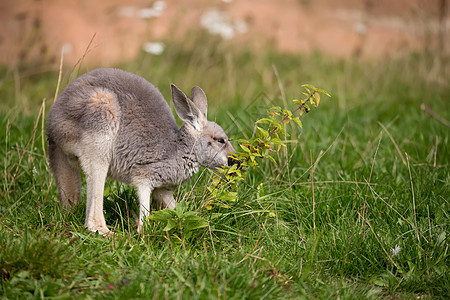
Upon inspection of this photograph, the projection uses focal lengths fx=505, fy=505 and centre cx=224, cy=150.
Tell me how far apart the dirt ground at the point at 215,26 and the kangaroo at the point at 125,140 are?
303 cm

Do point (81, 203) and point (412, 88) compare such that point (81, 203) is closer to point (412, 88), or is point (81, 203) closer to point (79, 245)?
point (79, 245)

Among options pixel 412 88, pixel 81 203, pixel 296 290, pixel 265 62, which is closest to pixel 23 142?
pixel 81 203

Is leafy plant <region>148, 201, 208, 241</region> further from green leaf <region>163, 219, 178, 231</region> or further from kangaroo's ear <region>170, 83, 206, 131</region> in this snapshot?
kangaroo's ear <region>170, 83, 206, 131</region>

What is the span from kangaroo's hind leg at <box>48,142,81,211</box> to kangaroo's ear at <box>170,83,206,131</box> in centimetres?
92

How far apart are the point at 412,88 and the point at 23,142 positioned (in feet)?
20.2

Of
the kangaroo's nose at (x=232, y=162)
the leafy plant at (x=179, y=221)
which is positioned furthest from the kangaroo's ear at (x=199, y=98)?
the leafy plant at (x=179, y=221)

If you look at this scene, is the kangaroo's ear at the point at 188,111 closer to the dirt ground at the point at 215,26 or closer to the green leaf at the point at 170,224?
the green leaf at the point at 170,224

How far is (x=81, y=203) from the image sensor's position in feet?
13.8

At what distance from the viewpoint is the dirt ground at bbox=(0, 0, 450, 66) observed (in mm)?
8562

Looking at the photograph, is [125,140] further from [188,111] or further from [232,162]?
[232,162]

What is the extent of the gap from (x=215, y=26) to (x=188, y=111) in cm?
487

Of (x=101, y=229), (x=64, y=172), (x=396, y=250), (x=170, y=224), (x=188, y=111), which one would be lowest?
(x=396, y=250)

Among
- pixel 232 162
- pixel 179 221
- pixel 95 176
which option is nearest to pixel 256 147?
pixel 232 162

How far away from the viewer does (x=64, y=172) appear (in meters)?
4.10
